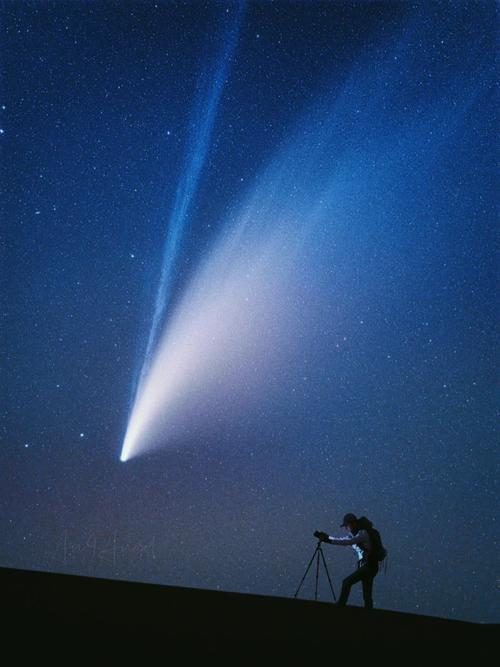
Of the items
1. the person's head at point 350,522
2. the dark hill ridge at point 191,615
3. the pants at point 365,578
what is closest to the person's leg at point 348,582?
the pants at point 365,578

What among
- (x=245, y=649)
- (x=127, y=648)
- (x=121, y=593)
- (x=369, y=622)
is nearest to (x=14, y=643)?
(x=127, y=648)

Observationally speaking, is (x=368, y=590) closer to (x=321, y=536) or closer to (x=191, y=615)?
(x=321, y=536)

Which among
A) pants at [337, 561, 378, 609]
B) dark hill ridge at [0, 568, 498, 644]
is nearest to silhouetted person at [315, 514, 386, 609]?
pants at [337, 561, 378, 609]

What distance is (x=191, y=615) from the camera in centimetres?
456

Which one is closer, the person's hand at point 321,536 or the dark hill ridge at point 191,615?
the dark hill ridge at point 191,615

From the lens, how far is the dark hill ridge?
3.94m

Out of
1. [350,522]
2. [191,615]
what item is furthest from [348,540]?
[191,615]

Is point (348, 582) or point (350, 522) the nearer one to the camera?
point (348, 582)

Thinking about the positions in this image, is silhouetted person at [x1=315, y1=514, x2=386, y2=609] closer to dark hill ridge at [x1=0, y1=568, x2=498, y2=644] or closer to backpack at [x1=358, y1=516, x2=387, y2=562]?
backpack at [x1=358, y1=516, x2=387, y2=562]

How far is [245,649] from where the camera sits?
3.73 m

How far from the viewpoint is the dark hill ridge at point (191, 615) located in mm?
3938

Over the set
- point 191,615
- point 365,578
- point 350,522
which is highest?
point 350,522

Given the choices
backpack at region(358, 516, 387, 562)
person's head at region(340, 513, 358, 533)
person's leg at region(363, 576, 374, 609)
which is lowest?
person's leg at region(363, 576, 374, 609)

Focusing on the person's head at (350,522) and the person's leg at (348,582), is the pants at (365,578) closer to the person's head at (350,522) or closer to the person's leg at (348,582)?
the person's leg at (348,582)
